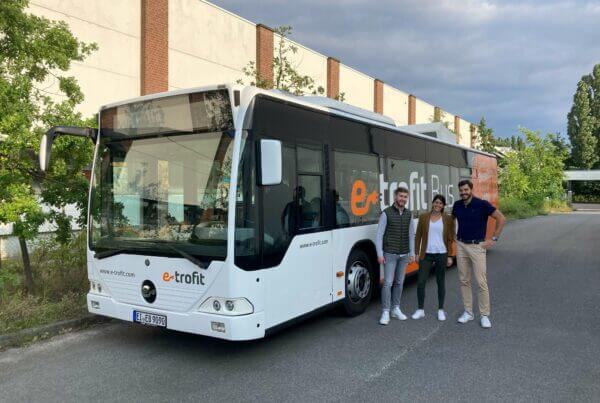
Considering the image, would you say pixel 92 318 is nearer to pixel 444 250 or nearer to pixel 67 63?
pixel 67 63

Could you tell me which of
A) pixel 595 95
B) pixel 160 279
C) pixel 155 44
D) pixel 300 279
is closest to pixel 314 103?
pixel 300 279

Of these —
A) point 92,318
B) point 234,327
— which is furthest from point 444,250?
point 92,318

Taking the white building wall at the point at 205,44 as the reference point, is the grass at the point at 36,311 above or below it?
below

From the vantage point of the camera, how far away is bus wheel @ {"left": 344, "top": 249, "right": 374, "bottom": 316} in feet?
21.8

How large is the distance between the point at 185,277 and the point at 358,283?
9.22 feet

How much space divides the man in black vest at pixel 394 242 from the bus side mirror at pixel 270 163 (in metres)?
2.40

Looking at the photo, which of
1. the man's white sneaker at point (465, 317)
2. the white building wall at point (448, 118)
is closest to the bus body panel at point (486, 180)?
the man's white sneaker at point (465, 317)

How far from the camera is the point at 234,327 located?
4.62m

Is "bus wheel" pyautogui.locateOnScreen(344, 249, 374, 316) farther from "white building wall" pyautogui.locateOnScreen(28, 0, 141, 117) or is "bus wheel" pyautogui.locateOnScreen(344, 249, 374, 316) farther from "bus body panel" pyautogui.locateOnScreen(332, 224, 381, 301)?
"white building wall" pyautogui.locateOnScreen(28, 0, 141, 117)

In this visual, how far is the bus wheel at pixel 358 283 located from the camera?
21.8 ft

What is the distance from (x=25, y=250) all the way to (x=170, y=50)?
40.8ft

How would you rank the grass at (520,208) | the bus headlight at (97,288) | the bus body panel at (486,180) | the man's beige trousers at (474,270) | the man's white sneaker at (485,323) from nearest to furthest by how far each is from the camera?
the bus headlight at (97,288) → the man's white sneaker at (485,323) → the man's beige trousers at (474,270) → the bus body panel at (486,180) → the grass at (520,208)

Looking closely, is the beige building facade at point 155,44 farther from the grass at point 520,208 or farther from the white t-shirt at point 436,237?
the grass at point 520,208

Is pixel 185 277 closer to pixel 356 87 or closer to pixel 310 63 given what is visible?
pixel 310 63
